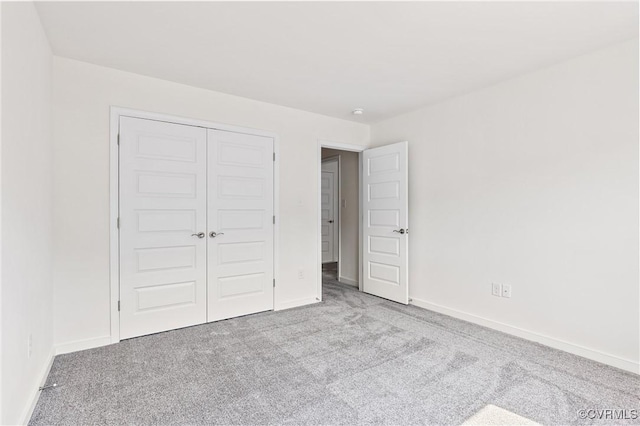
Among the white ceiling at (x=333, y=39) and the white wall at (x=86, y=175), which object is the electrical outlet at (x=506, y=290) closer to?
the white ceiling at (x=333, y=39)

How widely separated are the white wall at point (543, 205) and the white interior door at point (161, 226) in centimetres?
250

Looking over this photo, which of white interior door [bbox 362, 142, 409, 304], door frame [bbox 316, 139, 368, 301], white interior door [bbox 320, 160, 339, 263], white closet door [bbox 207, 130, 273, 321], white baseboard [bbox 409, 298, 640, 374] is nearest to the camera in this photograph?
white baseboard [bbox 409, 298, 640, 374]

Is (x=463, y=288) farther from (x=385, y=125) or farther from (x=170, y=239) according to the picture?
(x=170, y=239)

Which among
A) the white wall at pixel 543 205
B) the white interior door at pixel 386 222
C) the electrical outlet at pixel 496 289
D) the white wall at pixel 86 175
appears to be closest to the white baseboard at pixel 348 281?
the white interior door at pixel 386 222

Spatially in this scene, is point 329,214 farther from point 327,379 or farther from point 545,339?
point 327,379

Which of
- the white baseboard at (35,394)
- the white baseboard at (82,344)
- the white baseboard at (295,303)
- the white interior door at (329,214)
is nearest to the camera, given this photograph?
the white baseboard at (35,394)

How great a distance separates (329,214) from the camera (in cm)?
733

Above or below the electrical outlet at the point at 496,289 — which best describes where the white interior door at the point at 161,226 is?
above

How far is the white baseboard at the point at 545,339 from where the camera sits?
95.4 inches

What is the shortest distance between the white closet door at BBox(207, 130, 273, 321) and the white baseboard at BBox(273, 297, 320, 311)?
0.32 feet

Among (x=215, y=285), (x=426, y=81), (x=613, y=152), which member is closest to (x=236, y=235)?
(x=215, y=285)

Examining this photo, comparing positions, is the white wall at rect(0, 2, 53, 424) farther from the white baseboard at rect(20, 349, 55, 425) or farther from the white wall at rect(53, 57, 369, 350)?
the white wall at rect(53, 57, 369, 350)

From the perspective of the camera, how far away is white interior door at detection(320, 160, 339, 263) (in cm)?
722

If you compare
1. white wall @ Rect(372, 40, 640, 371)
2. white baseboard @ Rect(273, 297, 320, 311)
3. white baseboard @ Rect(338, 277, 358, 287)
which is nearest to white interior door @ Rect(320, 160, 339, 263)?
white baseboard @ Rect(338, 277, 358, 287)
